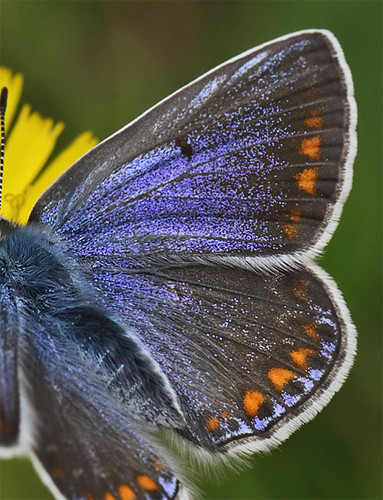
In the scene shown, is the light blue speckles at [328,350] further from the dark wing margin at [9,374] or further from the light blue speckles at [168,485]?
the dark wing margin at [9,374]

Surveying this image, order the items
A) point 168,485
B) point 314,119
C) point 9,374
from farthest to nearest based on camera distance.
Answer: point 314,119, point 168,485, point 9,374

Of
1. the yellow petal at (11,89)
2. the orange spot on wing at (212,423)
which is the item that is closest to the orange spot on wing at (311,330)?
the orange spot on wing at (212,423)

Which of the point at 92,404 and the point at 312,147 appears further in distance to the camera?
the point at 312,147

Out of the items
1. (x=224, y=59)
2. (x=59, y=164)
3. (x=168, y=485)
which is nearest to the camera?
(x=168, y=485)

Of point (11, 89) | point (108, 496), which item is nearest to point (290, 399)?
point (108, 496)

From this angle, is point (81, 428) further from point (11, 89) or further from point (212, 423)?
point (11, 89)

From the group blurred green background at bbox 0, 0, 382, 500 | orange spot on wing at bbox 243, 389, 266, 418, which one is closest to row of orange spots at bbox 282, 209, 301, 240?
orange spot on wing at bbox 243, 389, 266, 418
